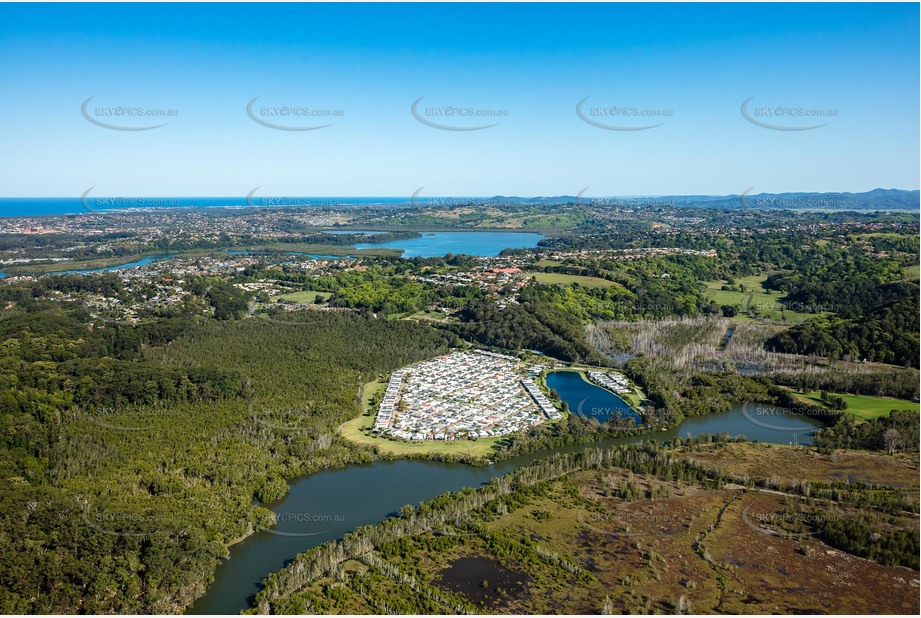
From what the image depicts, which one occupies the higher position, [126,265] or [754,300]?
[126,265]

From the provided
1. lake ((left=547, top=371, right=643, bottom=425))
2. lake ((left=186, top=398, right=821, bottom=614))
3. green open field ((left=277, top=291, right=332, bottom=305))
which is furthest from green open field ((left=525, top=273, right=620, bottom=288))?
lake ((left=186, top=398, right=821, bottom=614))

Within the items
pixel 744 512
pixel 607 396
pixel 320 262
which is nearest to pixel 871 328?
pixel 607 396

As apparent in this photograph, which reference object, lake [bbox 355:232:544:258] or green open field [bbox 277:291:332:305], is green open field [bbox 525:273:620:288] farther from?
lake [bbox 355:232:544:258]

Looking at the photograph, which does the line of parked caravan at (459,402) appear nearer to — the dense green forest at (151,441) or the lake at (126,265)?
the dense green forest at (151,441)

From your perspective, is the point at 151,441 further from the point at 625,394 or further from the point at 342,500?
the point at 625,394

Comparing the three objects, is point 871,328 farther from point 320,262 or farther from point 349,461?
point 320,262

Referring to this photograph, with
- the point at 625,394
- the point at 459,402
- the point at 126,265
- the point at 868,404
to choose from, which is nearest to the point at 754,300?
the point at 868,404
